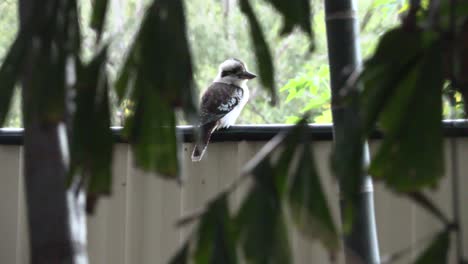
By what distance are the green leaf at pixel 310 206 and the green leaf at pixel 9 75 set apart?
38cm

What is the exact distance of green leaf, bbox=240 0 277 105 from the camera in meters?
1.12

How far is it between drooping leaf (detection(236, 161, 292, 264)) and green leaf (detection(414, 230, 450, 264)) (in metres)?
0.17

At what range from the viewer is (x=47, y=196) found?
104cm

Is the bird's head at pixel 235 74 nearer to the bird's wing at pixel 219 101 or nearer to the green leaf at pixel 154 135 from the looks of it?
the bird's wing at pixel 219 101

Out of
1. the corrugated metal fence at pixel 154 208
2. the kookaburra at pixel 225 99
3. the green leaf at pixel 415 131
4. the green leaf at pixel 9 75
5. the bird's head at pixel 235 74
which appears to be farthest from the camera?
the bird's head at pixel 235 74

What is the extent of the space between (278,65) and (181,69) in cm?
913

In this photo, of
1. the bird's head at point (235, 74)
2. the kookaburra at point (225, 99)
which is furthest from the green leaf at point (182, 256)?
the bird's head at point (235, 74)

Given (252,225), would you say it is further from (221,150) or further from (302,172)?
(221,150)

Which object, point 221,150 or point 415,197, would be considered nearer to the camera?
point 415,197

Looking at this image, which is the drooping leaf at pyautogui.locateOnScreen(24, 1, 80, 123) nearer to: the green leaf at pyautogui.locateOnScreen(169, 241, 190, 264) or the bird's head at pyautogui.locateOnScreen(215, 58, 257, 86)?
the green leaf at pyautogui.locateOnScreen(169, 241, 190, 264)

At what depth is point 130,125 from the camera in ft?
3.66

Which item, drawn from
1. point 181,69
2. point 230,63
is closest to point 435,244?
point 181,69

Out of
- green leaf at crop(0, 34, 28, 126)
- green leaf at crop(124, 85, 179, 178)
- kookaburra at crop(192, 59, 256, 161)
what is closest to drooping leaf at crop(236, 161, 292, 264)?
green leaf at crop(124, 85, 179, 178)

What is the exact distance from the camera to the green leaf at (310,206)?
1.03m
